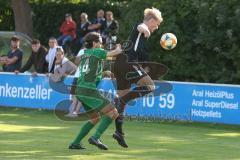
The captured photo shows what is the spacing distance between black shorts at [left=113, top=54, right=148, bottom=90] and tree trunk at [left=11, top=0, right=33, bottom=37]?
2339 cm

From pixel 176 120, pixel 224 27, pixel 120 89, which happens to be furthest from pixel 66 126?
pixel 224 27

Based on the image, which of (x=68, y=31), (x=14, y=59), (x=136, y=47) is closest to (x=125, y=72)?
(x=136, y=47)

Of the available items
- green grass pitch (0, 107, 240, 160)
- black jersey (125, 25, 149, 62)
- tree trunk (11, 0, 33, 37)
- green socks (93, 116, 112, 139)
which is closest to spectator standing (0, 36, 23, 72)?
green grass pitch (0, 107, 240, 160)

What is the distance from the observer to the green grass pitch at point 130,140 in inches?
462

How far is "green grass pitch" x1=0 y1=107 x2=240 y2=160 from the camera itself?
1174cm

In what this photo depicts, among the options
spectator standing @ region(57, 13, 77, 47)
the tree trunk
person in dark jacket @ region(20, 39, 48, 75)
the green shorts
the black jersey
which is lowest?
the green shorts

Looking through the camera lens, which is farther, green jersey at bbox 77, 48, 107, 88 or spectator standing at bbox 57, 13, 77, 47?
spectator standing at bbox 57, 13, 77, 47

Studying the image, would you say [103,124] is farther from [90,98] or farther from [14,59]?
[14,59]

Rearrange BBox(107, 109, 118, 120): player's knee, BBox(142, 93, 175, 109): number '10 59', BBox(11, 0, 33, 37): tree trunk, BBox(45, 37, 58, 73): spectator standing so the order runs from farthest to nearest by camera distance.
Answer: BBox(11, 0, 33, 37): tree trunk → BBox(45, 37, 58, 73): spectator standing → BBox(142, 93, 175, 109): number '10 59' → BBox(107, 109, 118, 120): player's knee

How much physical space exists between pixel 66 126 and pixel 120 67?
4229 mm

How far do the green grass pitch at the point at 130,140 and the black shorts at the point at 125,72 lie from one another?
41.8 inches

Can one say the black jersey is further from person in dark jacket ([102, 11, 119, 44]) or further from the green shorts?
person in dark jacket ([102, 11, 119, 44])

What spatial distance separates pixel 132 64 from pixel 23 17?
78.4 ft

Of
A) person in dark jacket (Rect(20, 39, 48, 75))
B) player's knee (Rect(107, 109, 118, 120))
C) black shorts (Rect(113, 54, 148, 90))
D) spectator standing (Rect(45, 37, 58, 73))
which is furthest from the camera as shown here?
person in dark jacket (Rect(20, 39, 48, 75))
